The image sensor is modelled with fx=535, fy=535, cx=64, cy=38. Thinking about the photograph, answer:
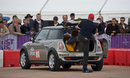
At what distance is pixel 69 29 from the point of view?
19.5 metres

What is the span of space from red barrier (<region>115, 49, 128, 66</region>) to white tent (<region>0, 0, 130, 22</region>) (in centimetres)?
654

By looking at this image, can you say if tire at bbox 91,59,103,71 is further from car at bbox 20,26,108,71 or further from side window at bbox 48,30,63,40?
side window at bbox 48,30,63,40

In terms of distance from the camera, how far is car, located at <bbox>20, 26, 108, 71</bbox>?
62.0 feet

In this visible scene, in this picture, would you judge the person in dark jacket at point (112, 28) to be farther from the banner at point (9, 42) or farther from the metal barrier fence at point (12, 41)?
the banner at point (9, 42)

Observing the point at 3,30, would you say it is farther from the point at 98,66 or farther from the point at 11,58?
the point at 98,66

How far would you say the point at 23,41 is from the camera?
25.0 meters

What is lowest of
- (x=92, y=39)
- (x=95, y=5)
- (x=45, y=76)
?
(x=45, y=76)

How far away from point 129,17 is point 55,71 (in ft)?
39.5

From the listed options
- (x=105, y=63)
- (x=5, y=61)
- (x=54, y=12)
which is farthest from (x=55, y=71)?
(x=54, y=12)

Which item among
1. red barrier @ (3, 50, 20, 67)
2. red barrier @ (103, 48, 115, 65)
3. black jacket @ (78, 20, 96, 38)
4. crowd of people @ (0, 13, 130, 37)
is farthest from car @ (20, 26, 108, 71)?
red barrier @ (103, 48, 115, 65)

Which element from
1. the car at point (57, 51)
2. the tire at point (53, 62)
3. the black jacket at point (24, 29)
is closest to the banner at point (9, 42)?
the black jacket at point (24, 29)

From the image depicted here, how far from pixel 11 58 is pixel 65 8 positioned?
8.39m

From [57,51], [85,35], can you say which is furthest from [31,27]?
[85,35]

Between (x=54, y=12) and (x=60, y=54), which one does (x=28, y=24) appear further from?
Answer: (x=60, y=54)
